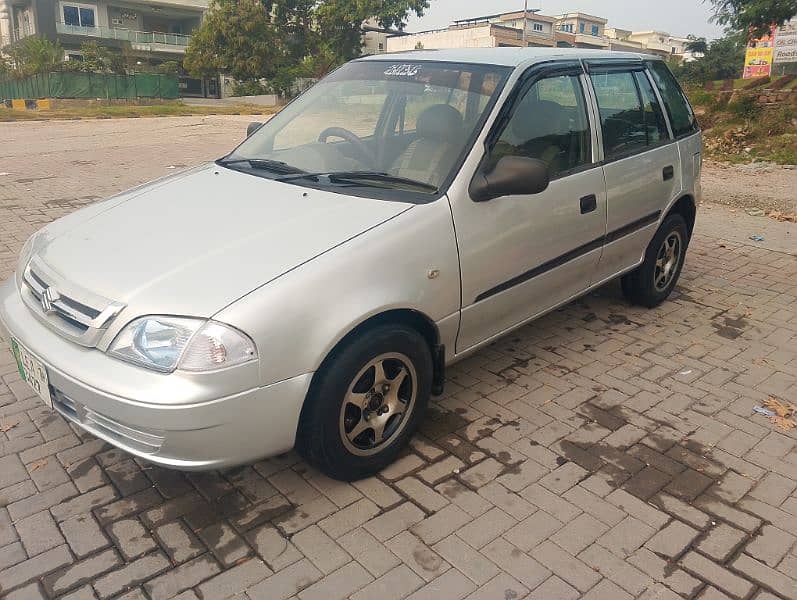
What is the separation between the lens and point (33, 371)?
2.80 m

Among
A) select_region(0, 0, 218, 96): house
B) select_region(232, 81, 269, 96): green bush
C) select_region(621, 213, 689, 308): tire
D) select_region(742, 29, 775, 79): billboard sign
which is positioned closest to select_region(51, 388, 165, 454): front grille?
select_region(621, 213, 689, 308): tire

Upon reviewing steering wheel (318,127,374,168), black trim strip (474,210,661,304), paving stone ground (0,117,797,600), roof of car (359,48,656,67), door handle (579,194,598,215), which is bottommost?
paving stone ground (0,117,797,600)

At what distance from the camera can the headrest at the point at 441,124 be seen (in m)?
3.39

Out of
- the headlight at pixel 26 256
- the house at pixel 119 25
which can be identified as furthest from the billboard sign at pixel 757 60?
the house at pixel 119 25

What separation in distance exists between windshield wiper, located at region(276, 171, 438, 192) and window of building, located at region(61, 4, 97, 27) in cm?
5258

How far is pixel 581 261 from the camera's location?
403 cm

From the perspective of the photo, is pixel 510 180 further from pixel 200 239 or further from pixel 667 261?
pixel 667 261

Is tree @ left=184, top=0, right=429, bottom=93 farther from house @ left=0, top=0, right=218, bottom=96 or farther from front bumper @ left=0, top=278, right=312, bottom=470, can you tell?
front bumper @ left=0, top=278, right=312, bottom=470

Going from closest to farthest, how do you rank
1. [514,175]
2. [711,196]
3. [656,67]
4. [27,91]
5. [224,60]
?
1. [514,175]
2. [656,67]
3. [711,196]
4. [27,91]
5. [224,60]

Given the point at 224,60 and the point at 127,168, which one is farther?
the point at 224,60

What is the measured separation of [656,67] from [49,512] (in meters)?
4.81

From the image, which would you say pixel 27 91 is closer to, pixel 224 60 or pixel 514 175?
pixel 224 60

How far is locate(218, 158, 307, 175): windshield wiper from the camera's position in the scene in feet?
11.7

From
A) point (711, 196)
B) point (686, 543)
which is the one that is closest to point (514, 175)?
point (686, 543)
